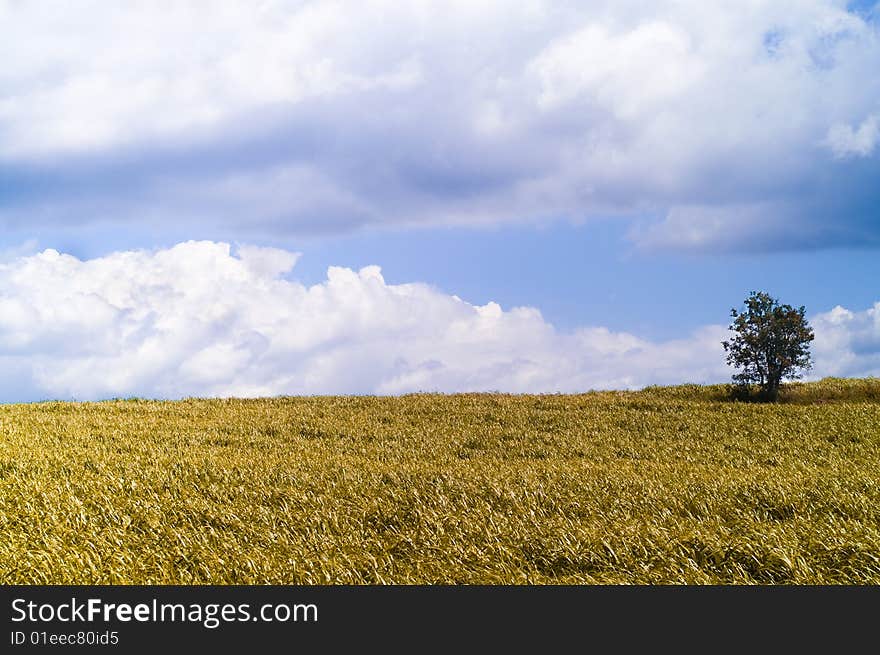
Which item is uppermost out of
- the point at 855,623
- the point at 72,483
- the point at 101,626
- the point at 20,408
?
the point at 20,408

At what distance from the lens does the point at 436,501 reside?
38.2 ft

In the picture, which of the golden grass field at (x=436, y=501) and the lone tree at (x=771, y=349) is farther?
the lone tree at (x=771, y=349)

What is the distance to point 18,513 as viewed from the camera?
1148 centimetres

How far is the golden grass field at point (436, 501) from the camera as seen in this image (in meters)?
8.10

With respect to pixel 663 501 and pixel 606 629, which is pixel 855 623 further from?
pixel 663 501

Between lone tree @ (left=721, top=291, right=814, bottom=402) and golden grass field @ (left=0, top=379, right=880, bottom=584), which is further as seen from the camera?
lone tree @ (left=721, top=291, right=814, bottom=402)

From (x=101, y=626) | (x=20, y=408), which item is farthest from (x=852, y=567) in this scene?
(x=20, y=408)

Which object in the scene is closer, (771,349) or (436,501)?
(436,501)

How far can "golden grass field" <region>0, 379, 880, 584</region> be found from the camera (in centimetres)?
810

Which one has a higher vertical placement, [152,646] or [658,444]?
[658,444]

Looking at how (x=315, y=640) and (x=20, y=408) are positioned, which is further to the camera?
(x=20, y=408)

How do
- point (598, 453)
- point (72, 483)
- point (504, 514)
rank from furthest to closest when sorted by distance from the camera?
1. point (598, 453)
2. point (72, 483)
3. point (504, 514)

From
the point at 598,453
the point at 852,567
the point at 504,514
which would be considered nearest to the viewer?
the point at 852,567

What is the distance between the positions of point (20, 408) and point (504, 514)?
25040mm
